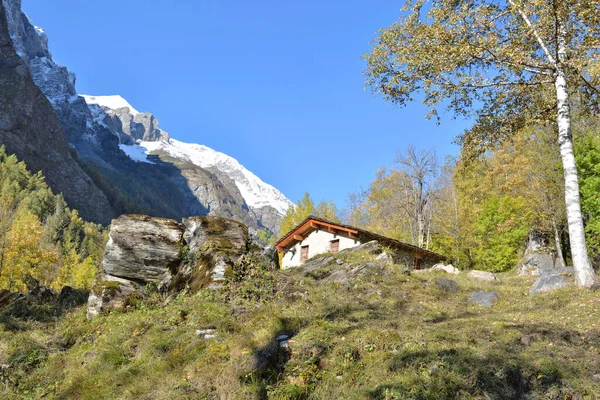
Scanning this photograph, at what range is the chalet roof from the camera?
28.0 m

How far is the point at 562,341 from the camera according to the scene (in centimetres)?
757

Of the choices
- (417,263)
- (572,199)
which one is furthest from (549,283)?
(417,263)

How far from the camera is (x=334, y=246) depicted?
101 feet

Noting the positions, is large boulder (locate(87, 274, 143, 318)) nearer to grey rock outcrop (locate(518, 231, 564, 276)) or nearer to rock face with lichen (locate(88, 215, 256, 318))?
rock face with lichen (locate(88, 215, 256, 318))

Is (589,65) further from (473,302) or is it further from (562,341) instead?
(562,341)

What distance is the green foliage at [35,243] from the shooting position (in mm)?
34875

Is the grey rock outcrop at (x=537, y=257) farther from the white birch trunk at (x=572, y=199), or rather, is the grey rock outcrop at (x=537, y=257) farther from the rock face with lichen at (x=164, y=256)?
the rock face with lichen at (x=164, y=256)

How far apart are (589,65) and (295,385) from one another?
1390 cm

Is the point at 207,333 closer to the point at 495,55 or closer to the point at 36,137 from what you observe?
the point at 495,55

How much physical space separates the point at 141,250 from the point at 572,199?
1500cm

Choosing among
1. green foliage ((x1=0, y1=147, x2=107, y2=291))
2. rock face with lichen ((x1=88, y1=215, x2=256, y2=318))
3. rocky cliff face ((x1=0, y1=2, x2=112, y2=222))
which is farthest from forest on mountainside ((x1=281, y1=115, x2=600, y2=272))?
rocky cliff face ((x1=0, y1=2, x2=112, y2=222))

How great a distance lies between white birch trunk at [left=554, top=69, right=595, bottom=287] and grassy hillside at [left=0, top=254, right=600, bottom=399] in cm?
91

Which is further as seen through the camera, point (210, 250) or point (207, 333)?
point (210, 250)

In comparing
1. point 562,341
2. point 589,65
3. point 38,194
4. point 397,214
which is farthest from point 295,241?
point 38,194
